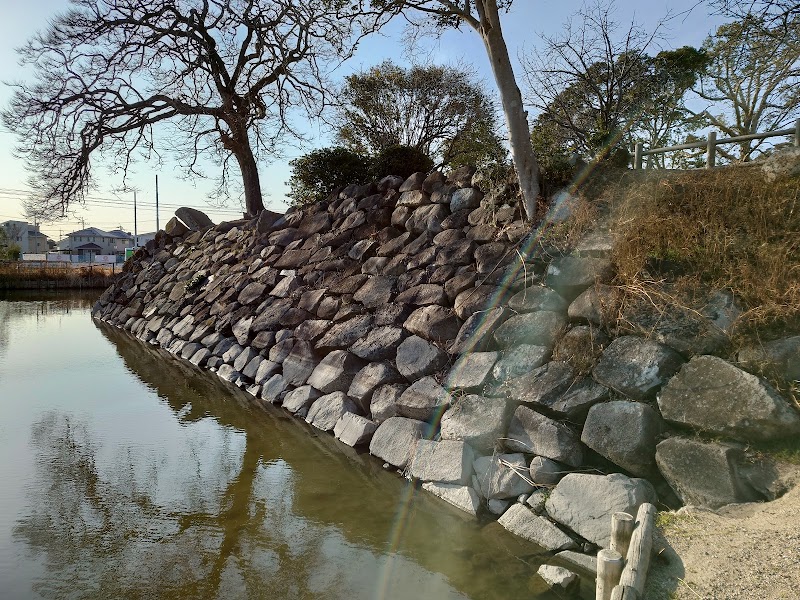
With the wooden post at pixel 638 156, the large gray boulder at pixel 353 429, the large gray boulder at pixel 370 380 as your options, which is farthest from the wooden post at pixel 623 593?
the wooden post at pixel 638 156

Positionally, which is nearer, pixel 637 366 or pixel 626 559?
pixel 626 559

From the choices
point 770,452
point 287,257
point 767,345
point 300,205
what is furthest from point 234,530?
point 300,205

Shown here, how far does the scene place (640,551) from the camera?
9.34 feet

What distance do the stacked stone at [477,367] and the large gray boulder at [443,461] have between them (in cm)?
1

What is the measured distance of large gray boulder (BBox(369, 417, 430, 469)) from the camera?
4.86 m

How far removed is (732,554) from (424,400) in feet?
8.83

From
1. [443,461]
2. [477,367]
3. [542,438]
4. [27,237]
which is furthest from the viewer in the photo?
[27,237]

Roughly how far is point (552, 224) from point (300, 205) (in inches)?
250

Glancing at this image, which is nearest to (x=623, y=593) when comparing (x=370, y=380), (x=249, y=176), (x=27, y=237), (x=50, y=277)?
(x=370, y=380)

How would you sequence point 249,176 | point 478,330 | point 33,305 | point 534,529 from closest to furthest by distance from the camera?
point 534,529
point 478,330
point 249,176
point 33,305

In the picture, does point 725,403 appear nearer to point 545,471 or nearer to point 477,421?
point 545,471

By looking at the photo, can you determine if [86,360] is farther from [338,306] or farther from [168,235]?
[168,235]

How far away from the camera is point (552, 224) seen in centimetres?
577

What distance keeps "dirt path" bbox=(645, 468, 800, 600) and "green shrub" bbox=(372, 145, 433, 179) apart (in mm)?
7101
